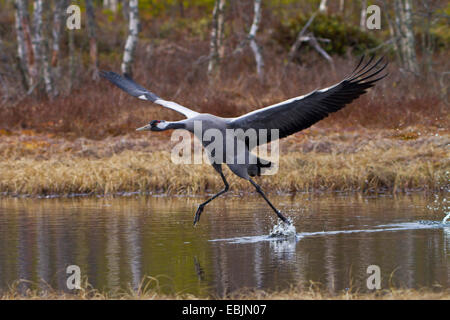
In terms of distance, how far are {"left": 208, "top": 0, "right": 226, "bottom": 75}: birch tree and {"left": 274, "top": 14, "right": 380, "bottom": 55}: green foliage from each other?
3.53 meters

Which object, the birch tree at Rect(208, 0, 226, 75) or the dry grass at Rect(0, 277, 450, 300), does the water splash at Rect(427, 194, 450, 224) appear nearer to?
the dry grass at Rect(0, 277, 450, 300)

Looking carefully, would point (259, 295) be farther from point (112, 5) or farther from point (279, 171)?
point (112, 5)

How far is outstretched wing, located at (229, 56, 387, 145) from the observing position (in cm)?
902

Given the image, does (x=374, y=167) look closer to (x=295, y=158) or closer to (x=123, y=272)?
(x=295, y=158)

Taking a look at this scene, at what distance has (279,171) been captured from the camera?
13797 millimetres

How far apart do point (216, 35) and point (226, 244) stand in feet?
48.2

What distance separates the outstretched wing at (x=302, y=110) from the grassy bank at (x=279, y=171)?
3976mm

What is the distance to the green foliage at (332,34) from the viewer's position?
25.7 meters

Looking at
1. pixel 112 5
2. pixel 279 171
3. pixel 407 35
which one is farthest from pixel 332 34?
pixel 112 5

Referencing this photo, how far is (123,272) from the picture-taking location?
721 centimetres

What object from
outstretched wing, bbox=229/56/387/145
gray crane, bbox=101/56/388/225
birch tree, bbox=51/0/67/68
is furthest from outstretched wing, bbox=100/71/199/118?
birch tree, bbox=51/0/67/68

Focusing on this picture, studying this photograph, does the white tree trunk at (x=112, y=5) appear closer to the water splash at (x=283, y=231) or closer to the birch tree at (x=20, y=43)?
the birch tree at (x=20, y=43)

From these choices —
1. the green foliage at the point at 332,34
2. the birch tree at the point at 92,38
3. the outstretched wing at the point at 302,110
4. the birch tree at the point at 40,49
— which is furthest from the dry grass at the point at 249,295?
the green foliage at the point at 332,34
